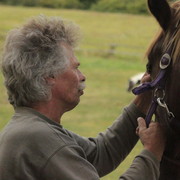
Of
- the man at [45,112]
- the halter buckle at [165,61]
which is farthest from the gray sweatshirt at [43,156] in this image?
the halter buckle at [165,61]

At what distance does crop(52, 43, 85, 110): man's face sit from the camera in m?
2.22

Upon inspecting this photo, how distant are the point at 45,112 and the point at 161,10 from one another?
69 centimetres

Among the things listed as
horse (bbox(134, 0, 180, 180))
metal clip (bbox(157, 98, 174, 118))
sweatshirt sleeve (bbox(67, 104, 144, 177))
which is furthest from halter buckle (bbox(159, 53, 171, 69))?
sweatshirt sleeve (bbox(67, 104, 144, 177))

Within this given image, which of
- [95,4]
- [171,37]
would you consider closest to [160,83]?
Result: [171,37]

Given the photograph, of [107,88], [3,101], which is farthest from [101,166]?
[107,88]

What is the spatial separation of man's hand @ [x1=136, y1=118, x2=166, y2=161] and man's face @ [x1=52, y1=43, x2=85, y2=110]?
350 mm

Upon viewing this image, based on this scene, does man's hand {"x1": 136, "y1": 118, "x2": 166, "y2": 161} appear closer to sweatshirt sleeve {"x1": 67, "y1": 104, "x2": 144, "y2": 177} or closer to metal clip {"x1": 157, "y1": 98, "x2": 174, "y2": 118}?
metal clip {"x1": 157, "y1": 98, "x2": 174, "y2": 118}

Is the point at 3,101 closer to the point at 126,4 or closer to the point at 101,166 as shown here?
the point at 101,166

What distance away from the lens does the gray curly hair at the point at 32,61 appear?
2146 mm

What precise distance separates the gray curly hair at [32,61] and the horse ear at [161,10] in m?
0.44

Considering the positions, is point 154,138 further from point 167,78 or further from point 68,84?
point 68,84

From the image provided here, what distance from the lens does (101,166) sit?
2.72 meters

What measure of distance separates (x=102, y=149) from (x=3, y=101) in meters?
8.60

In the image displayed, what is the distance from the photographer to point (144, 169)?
2145mm
